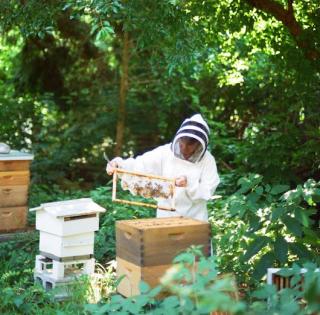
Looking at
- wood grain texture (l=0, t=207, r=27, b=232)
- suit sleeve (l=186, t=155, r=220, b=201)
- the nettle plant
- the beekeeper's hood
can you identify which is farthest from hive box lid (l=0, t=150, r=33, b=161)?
the nettle plant

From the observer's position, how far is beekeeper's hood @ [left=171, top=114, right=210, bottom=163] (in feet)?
15.8

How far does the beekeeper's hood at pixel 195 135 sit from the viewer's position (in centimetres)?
482

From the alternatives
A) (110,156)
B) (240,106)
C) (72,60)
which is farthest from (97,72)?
(240,106)

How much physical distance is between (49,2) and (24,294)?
2.64m

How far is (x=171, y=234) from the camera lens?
4383 mm

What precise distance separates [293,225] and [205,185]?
76 cm

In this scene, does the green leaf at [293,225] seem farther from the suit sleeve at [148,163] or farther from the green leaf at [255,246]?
the suit sleeve at [148,163]

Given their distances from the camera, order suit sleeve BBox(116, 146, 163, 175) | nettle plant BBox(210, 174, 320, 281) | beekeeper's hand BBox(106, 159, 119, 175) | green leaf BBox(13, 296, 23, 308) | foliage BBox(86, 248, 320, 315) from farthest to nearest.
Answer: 1. suit sleeve BBox(116, 146, 163, 175)
2. beekeeper's hand BBox(106, 159, 119, 175)
3. green leaf BBox(13, 296, 23, 308)
4. nettle plant BBox(210, 174, 320, 281)
5. foliage BBox(86, 248, 320, 315)

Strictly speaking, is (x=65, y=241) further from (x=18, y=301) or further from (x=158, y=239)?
(x=158, y=239)

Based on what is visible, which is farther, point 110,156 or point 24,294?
point 110,156

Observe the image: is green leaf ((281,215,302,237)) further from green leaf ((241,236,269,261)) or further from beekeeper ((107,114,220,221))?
beekeeper ((107,114,220,221))

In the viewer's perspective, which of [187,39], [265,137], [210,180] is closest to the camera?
[210,180]

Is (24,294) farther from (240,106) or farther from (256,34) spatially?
(240,106)

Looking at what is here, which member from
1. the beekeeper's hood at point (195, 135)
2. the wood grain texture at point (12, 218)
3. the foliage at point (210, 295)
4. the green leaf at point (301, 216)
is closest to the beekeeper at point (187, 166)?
the beekeeper's hood at point (195, 135)
